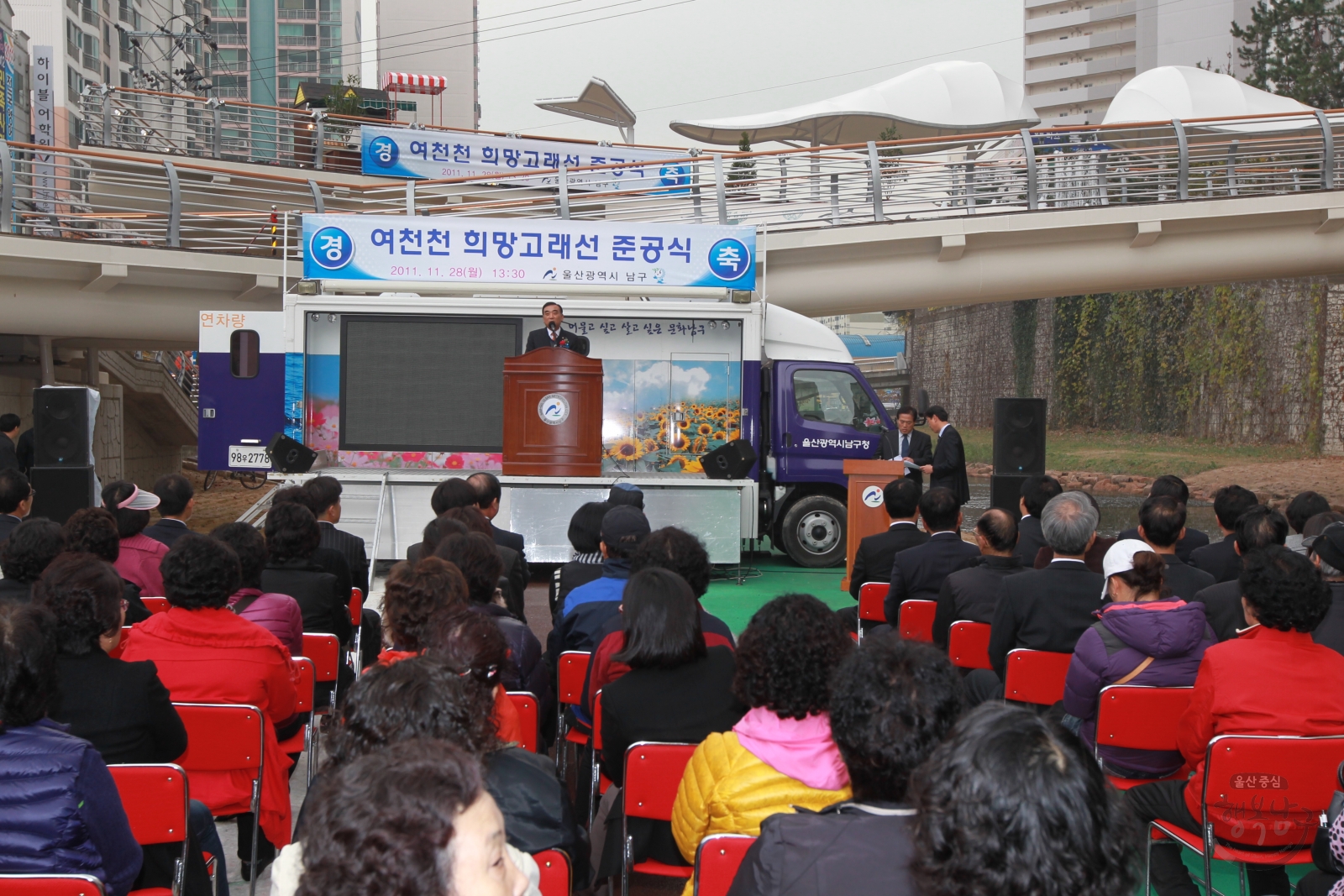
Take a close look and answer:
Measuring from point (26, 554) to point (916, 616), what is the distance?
396 cm

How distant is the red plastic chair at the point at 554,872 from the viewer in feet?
8.38

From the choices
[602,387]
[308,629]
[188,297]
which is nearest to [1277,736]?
[308,629]

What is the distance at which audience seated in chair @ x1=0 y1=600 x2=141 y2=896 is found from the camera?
2.47 metres

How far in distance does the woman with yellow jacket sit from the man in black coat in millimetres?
2529

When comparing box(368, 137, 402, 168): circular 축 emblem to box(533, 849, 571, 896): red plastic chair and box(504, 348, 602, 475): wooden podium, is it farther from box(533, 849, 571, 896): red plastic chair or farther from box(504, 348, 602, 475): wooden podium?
box(533, 849, 571, 896): red plastic chair

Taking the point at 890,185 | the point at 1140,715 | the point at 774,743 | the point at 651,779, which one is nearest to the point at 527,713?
the point at 651,779

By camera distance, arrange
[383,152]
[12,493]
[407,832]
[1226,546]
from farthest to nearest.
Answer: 1. [383,152]
2. [12,493]
3. [1226,546]
4. [407,832]

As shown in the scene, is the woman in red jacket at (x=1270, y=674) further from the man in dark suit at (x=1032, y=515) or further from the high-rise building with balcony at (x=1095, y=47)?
the high-rise building with balcony at (x=1095, y=47)

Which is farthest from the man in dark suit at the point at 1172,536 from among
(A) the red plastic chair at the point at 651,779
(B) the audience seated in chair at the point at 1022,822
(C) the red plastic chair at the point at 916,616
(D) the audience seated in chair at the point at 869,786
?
(B) the audience seated in chair at the point at 1022,822

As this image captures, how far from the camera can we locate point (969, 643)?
5.06m

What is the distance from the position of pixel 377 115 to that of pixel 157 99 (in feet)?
26.2

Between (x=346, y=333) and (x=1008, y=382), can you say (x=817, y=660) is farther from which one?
(x=1008, y=382)

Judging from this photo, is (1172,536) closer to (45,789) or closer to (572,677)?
(572,677)

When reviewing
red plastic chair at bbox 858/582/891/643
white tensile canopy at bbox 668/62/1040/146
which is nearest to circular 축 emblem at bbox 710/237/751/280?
red plastic chair at bbox 858/582/891/643
